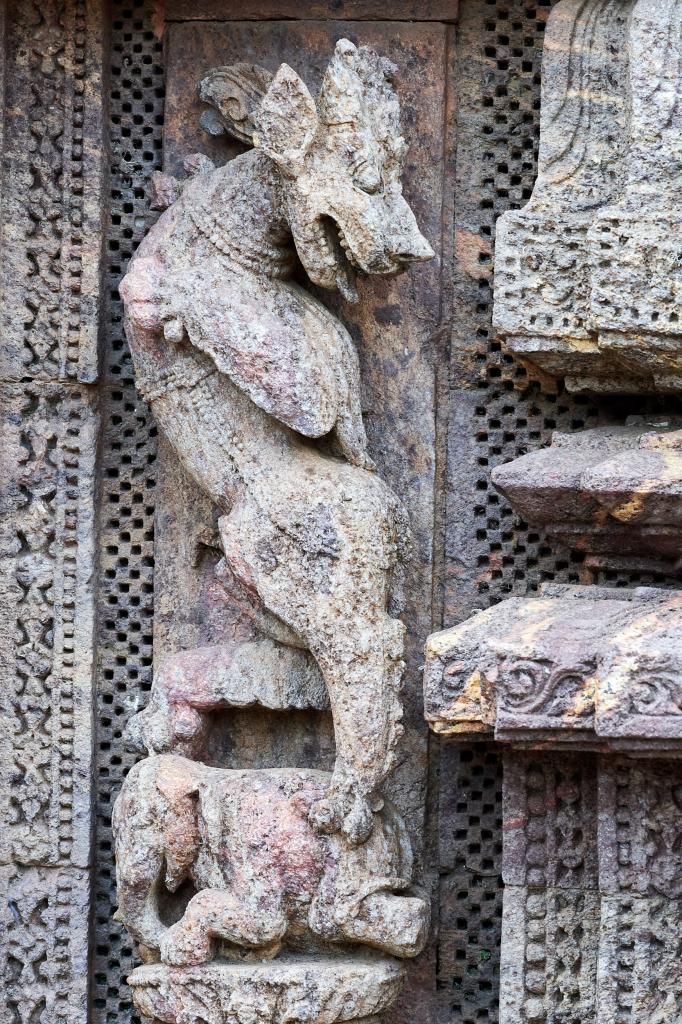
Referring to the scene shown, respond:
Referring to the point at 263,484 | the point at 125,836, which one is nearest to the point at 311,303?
the point at 263,484

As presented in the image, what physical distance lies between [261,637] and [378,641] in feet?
1.23

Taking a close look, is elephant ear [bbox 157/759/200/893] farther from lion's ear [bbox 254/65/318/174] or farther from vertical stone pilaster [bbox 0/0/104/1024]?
lion's ear [bbox 254/65/318/174]

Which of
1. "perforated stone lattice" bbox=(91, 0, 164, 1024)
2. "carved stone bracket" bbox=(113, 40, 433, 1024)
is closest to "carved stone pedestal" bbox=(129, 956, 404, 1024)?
"carved stone bracket" bbox=(113, 40, 433, 1024)

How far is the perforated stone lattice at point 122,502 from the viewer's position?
17.1 ft

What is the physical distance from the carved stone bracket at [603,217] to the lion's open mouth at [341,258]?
0.36 m

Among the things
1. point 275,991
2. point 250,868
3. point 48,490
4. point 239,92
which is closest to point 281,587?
point 250,868

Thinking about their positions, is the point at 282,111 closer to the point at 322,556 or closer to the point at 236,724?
the point at 322,556

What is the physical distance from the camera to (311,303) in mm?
4941

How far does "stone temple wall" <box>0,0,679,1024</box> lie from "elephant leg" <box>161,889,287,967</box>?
465mm

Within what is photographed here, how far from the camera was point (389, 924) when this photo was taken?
471 cm

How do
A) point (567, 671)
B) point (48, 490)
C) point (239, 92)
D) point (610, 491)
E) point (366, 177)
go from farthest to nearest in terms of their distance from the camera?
point (48, 490) → point (239, 92) → point (366, 177) → point (610, 491) → point (567, 671)

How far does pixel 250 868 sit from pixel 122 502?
42.8 inches

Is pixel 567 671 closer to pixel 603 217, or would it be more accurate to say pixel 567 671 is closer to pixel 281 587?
pixel 281 587

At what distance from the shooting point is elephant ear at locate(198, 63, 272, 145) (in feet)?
16.6
